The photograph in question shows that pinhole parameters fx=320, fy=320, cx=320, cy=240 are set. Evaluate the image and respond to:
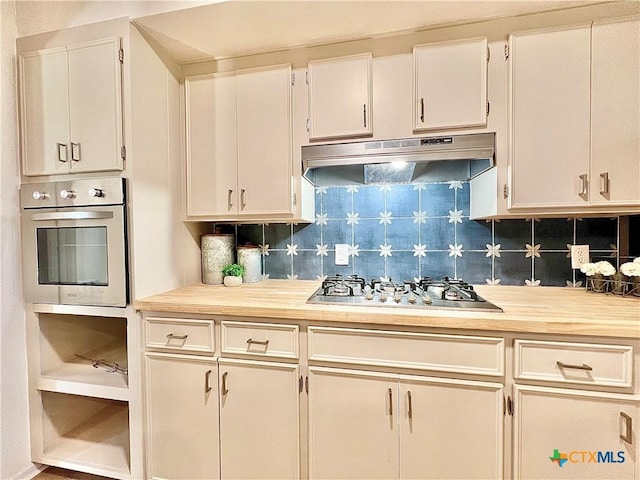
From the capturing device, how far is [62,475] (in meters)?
1.78

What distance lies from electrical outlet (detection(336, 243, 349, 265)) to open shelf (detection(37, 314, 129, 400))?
4.42 feet

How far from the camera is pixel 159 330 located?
1.58m

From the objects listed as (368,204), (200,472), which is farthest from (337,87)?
(200,472)

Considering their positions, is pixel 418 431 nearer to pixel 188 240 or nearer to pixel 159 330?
pixel 159 330

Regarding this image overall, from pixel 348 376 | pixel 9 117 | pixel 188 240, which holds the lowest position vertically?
pixel 348 376

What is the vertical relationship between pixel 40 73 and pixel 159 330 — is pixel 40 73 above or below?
above

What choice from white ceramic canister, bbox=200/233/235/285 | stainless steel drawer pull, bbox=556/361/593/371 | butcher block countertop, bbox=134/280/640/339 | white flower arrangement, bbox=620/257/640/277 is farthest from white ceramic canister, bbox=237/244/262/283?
white flower arrangement, bbox=620/257/640/277

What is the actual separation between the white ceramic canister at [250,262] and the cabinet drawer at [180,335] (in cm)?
55

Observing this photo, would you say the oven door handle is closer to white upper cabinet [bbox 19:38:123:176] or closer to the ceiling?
white upper cabinet [bbox 19:38:123:176]

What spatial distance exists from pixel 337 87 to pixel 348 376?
1.43m

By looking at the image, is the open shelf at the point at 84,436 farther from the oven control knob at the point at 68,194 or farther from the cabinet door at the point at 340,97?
the cabinet door at the point at 340,97

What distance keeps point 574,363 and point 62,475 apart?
260 cm

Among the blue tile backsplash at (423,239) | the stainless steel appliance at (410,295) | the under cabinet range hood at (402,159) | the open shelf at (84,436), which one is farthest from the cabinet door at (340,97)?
the open shelf at (84,436)

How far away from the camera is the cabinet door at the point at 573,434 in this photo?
1.15m
